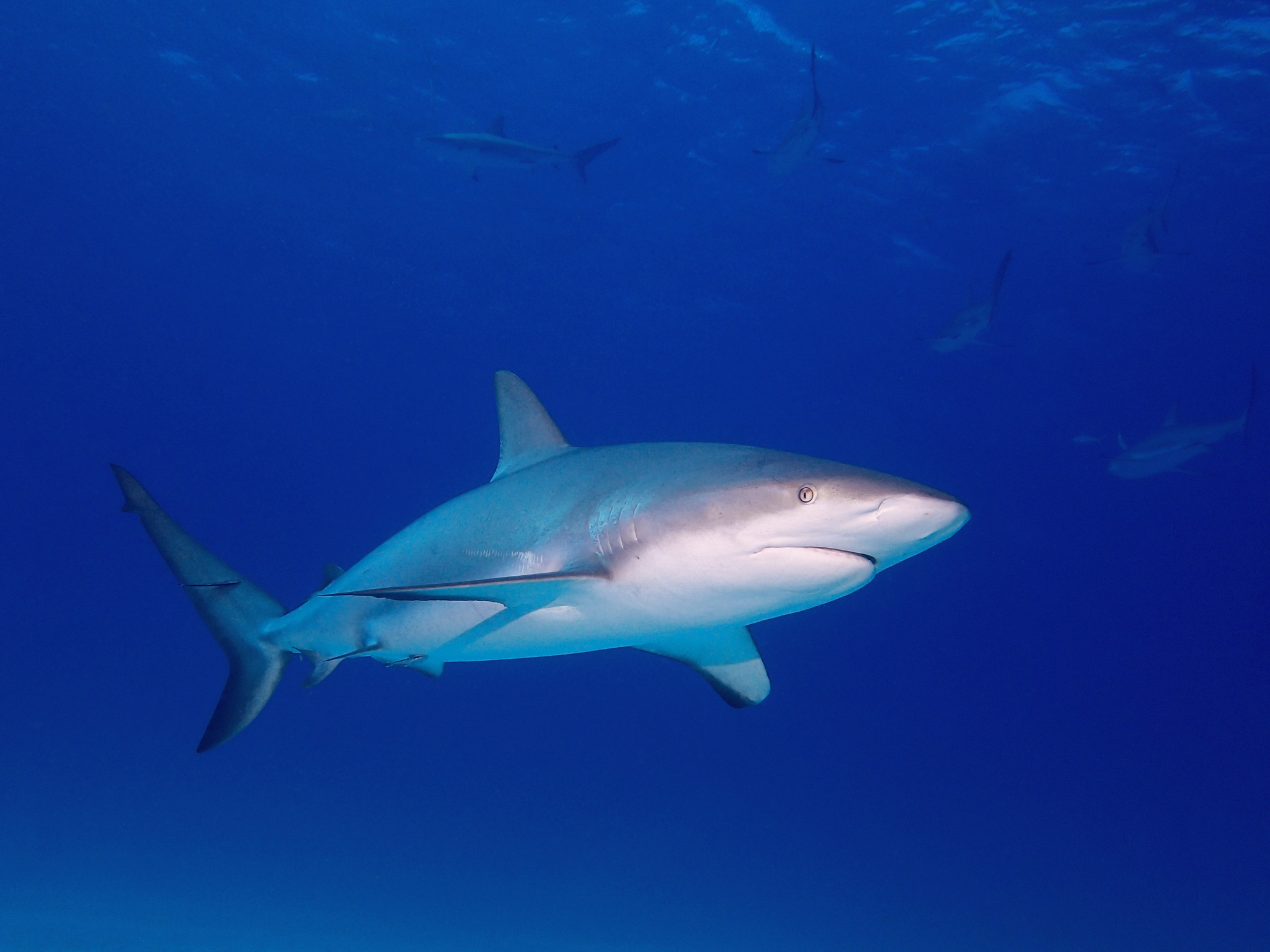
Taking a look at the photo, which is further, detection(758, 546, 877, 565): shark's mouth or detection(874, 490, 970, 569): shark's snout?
detection(758, 546, 877, 565): shark's mouth

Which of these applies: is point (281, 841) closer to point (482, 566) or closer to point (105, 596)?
point (482, 566)

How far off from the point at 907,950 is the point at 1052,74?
77.7ft

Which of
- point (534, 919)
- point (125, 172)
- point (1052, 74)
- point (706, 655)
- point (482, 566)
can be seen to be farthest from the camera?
point (125, 172)

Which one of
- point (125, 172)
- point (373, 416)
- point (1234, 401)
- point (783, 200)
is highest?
point (373, 416)

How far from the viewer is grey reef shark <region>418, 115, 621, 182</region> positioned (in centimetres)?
1371

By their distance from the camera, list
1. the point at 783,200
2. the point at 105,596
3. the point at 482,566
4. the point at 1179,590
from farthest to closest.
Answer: the point at 105,596
the point at 1179,590
the point at 783,200
the point at 482,566

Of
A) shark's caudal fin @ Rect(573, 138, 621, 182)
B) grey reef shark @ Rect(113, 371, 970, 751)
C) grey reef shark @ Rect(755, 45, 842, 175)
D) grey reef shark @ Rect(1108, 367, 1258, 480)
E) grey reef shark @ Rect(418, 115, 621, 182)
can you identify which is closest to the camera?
grey reef shark @ Rect(113, 371, 970, 751)

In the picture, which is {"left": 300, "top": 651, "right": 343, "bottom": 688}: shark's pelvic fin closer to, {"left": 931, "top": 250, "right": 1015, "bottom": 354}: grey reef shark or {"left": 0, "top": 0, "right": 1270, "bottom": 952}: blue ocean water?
{"left": 0, "top": 0, "right": 1270, "bottom": 952}: blue ocean water

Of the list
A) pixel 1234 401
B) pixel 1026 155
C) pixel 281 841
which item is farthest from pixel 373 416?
pixel 1234 401

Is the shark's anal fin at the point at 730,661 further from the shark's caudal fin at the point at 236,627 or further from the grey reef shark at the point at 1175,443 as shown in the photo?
the grey reef shark at the point at 1175,443

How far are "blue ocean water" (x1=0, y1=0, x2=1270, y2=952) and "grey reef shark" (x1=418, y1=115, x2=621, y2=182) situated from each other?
390mm

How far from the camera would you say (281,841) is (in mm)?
23969

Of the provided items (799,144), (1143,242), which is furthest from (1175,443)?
(799,144)

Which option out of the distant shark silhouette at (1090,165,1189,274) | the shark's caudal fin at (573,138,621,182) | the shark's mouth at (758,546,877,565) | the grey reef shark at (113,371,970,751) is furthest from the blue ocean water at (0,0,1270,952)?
the shark's mouth at (758,546,877,565)
